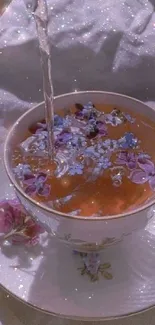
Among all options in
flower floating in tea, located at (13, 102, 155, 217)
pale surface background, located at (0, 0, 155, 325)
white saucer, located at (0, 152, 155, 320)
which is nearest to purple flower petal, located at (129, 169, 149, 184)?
flower floating in tea, located at (13, 102, 155, 217)

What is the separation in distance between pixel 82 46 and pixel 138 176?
368 millimetres

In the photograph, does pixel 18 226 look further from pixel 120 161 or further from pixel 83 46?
pixel 83 46

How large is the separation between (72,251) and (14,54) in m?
0.42

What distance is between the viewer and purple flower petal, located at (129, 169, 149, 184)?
2.31ft

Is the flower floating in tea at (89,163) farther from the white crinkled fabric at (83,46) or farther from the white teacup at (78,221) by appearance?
the white crinkled fabric at (83,46)

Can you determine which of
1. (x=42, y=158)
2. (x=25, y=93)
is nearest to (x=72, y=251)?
(x=42, y=158)

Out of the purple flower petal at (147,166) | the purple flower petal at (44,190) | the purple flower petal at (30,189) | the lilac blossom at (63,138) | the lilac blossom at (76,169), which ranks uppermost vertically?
the purple flower petal at (147,166)

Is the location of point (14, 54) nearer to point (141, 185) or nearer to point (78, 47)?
point (78, 47)

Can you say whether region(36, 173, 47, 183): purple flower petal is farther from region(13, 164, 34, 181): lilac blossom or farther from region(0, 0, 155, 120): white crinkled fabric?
region(0, 0, 155, 120): white crinkled fabric

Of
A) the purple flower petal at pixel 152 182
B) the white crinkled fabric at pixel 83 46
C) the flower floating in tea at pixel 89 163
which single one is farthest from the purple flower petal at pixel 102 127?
the white crinkled fabric at pixel 83 46

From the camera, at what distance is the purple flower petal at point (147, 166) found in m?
0.72

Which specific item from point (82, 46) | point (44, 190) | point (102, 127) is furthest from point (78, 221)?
point (82, 46)

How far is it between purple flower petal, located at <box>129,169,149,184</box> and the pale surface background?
1.11ft

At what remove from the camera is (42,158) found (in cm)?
75
